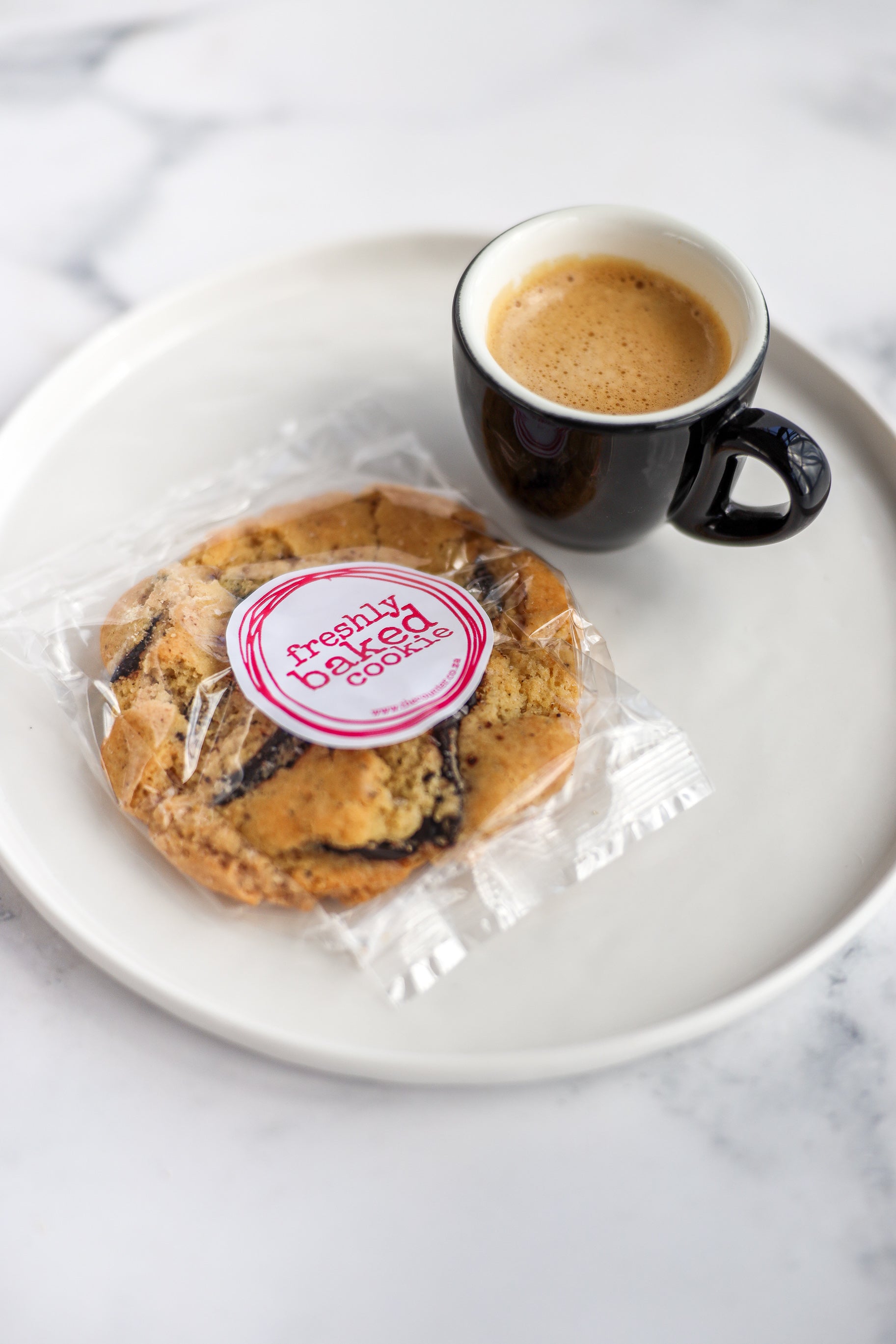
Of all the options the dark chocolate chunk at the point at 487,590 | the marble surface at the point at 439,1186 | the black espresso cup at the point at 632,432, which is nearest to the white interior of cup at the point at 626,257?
the black espresso cup at the point at 632,432

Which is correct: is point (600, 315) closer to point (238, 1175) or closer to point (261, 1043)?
point (261, 1043)

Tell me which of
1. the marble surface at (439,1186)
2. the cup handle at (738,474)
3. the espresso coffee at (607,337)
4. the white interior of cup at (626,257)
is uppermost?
the white interior of cup at (626,257)

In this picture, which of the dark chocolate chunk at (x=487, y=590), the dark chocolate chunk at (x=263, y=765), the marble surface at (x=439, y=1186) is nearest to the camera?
the marble surface at (x=439, y=1186)

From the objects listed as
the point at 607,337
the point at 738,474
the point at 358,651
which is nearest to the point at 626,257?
the point at 607,337

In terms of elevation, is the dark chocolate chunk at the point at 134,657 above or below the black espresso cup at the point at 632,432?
below

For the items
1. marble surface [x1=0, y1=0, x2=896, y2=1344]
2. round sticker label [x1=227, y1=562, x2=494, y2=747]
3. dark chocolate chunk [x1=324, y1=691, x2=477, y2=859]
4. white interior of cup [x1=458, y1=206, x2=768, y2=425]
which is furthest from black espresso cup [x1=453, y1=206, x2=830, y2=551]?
marble surface [x1=0, y1=0, x2=896, y2=1344]

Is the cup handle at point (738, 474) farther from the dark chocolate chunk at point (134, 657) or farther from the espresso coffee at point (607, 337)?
the dark chocolate chunk at point (134, 657)

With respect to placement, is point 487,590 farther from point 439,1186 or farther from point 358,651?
point 439,1186
